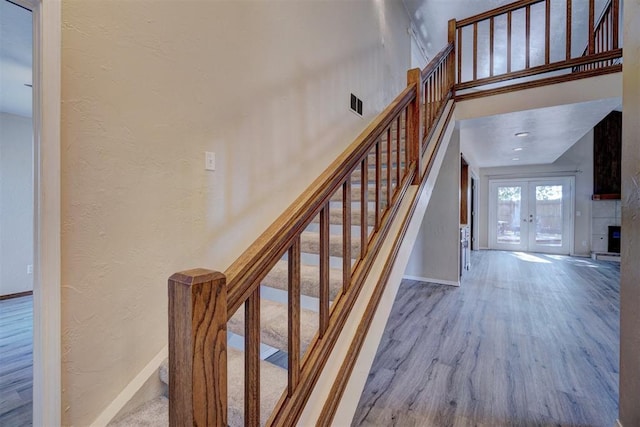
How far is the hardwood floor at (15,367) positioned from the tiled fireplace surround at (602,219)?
9.89 meters

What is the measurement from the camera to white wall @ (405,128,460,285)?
14.5 ft

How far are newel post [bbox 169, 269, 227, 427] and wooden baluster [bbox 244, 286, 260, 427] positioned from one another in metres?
0.12

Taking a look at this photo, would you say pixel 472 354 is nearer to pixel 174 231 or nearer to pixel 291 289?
pixel 291 289

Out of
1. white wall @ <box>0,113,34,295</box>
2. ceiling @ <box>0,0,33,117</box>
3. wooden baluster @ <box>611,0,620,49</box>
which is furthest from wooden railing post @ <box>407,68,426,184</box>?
white wall @ <box>0,113,34,295</box>

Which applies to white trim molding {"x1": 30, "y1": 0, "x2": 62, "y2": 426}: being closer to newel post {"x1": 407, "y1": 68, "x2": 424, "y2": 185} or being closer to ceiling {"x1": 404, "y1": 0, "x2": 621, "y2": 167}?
newel post {"x1": 407, "y1": 68, "x2": 424, "y2": 185}

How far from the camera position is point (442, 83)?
316 cm

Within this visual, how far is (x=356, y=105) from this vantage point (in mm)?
3459

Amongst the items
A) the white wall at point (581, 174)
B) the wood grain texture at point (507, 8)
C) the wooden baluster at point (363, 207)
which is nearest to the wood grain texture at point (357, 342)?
the wooden baluster at point (363, 207)

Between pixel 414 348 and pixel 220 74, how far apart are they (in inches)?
99.3

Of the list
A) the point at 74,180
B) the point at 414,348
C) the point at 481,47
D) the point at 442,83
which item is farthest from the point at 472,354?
the point at 481,47

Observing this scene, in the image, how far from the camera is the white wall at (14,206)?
145 inches

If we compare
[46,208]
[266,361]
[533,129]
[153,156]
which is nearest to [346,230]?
[266,361]

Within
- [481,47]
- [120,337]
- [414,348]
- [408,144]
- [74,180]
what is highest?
[481,47]

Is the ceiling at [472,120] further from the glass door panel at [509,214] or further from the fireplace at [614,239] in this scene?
the fireplace at [614,239]
